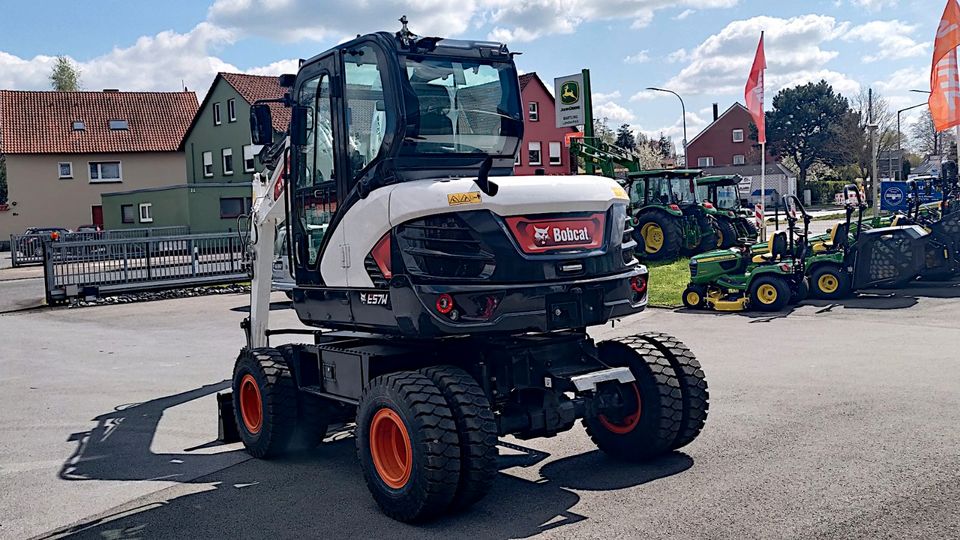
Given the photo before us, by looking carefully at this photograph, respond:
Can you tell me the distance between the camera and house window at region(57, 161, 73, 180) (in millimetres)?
52844

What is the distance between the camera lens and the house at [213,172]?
1623 inches

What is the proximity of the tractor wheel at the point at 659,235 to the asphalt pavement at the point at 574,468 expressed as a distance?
11147mm

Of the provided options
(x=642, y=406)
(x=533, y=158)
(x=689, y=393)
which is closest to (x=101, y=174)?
(x=533, y=158)

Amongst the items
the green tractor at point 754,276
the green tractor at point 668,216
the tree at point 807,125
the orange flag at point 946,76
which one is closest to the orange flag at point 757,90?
Answer: the green tractor at point 668,216

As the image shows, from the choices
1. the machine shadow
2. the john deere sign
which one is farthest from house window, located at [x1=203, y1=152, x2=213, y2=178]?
the machine shadow

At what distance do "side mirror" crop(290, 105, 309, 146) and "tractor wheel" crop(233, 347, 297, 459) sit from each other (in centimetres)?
173

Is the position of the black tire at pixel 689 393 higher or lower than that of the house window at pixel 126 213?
lower

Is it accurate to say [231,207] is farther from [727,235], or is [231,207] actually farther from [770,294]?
[770,294]

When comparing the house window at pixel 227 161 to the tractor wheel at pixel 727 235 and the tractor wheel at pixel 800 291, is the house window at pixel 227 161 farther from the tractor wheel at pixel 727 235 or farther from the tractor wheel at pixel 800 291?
the tractor wheel at pixel 800 291

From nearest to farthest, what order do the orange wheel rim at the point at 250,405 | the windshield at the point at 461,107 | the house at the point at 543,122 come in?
the windshield at the point at 461,107
the orange wheel rim at the point at 250,405
the house at the point at 543,122

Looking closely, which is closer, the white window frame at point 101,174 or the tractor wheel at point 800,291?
the tractor wheel at point 800,291

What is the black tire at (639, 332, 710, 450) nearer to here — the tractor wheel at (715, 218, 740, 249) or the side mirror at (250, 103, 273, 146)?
the side mirror at (250, 103, 273, 146)

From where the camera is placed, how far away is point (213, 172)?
5112 centimetres

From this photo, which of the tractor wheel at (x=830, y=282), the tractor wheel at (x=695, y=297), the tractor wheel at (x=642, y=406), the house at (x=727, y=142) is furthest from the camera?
the house at (x=727, y=142)
